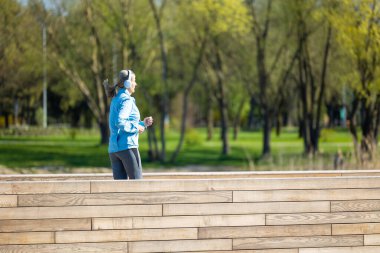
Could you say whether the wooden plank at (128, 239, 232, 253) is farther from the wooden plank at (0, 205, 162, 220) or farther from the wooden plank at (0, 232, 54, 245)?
the wooden plank at (0, 232, 54, 245)

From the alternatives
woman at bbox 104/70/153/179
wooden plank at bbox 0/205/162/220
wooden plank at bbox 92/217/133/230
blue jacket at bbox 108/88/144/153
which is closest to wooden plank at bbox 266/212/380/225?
wooden plank at bbox 0/205/162/220

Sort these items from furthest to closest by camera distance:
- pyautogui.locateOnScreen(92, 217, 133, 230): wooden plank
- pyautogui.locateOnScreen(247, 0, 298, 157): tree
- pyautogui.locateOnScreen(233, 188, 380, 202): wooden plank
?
pyautogui.locateOnScreen(247, 0, 298, 157): tree
pyautogui.locateOnScreen(233, 188, 380, 202): wooden plank
pyautogui.locateOnScreen(92, 217, 133, 230): wooden plank

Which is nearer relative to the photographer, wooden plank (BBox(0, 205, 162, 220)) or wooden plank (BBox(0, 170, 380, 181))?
wooden plank (BBox(0, 205, 162, 220))

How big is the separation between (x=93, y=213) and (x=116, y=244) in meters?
0.31

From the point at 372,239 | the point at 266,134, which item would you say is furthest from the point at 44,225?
the point at 266,134

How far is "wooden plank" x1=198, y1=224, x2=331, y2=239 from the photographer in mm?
6219

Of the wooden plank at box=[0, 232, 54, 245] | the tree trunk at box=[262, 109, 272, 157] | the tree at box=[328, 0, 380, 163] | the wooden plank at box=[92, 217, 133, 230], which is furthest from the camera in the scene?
the tree trunk at box=[262, 109, 272, 157]

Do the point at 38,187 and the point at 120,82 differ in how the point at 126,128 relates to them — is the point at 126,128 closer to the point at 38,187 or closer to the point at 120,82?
the point at 120,82

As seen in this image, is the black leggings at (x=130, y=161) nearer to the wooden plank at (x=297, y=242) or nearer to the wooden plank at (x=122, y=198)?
the wooden plank at (x=122, y=198)

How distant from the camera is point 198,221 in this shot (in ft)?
20.4

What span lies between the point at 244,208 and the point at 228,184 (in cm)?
25

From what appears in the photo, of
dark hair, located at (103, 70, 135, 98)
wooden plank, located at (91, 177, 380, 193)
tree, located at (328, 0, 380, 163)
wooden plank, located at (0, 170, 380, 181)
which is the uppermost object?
tree, located at (328, 0, 380, 163)

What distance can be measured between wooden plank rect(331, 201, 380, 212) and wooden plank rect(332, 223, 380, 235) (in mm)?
132

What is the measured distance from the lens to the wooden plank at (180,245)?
6082 mm
